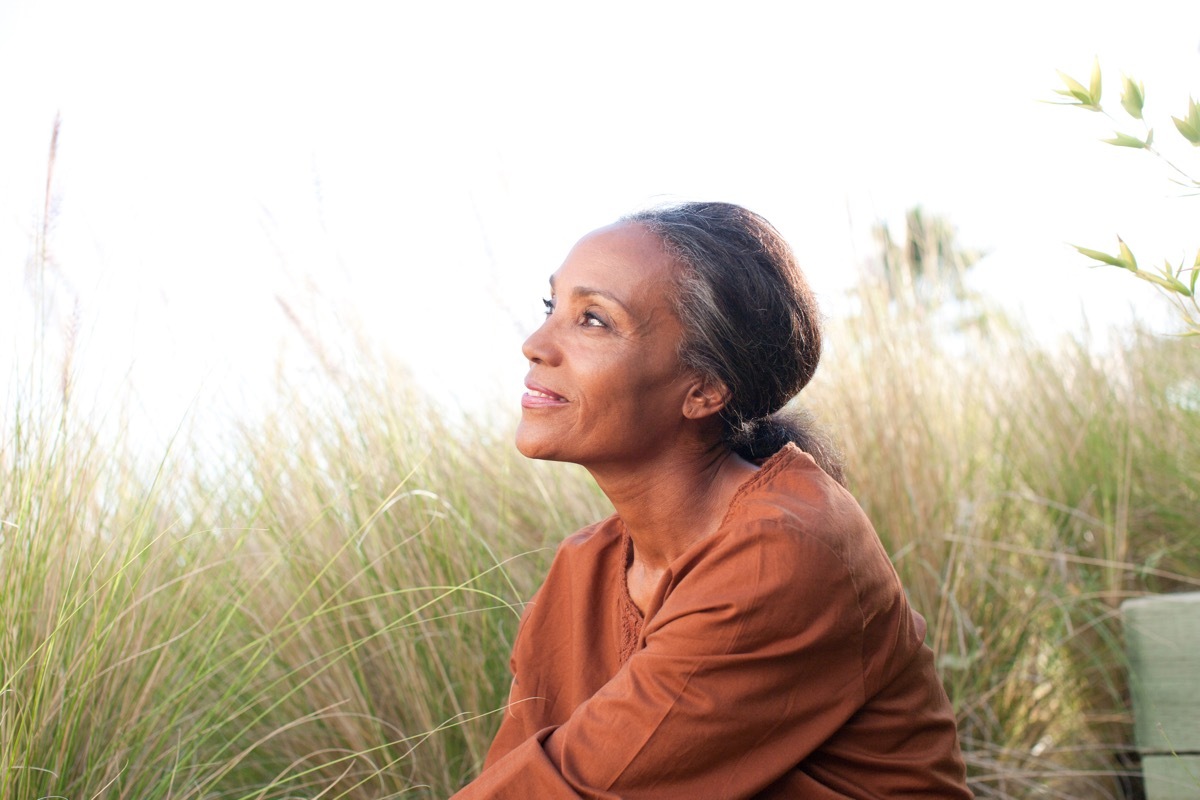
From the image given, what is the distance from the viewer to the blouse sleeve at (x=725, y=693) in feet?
5.50

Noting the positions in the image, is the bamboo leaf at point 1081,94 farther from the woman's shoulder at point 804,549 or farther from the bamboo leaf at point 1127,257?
the woman's shoulder at point 804,549

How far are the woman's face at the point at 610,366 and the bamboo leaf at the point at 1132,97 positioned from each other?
1008mm

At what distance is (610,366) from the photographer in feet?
6.68

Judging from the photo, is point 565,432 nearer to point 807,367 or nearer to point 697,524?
point 697,524

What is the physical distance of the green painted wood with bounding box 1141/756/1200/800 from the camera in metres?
2.84

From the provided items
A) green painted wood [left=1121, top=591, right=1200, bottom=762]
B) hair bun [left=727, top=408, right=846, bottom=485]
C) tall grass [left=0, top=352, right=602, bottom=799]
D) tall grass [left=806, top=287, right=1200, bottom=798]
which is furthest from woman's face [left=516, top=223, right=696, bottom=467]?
green painted wood [left=1121, top=591, right=1200, bottom=762]

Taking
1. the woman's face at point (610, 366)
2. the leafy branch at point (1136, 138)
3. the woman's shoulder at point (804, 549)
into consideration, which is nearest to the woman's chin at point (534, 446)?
the woman's face at point (610, 366)

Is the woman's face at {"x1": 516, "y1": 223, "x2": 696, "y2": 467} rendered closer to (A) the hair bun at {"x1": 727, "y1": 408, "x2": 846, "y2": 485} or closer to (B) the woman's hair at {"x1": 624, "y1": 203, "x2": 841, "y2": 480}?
(B) the woman's hair at {"x1": 624, "y1": 203, "x2": 841, "y2": 480}

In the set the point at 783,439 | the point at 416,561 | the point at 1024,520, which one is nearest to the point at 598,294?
the point at 783,439

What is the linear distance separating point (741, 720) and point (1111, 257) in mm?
886

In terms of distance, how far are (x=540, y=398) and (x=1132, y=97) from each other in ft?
3.86

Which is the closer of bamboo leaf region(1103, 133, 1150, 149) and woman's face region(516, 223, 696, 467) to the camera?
bamboo leaf region(1103, 133, 1150, 149)

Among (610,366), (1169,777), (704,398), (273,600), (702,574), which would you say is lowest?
(1169,777)

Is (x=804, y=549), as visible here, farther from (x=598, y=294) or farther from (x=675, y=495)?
(x=598, y=294)
